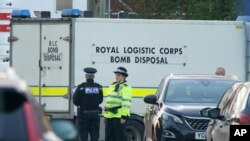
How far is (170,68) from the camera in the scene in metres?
21.1

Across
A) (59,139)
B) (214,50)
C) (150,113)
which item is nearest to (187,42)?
(214,50)

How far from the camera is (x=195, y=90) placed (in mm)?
16578

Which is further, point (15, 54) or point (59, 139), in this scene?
point (15, 54)

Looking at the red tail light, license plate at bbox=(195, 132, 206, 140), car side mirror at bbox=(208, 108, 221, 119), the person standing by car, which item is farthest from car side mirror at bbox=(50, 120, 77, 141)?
the person standing by car

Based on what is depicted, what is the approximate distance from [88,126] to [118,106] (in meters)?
1.27

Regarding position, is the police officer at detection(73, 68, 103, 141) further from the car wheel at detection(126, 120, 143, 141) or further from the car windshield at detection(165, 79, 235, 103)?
the car windshield at detection(165, 79, 235, 103)

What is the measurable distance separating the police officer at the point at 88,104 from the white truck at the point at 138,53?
1.91 metres

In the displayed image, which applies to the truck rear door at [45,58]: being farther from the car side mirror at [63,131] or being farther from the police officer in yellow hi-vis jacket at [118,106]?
the car side mirror at [63,131]

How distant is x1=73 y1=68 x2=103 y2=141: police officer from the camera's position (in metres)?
18.5

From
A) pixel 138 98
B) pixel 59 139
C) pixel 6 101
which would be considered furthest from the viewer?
pixel 138 98

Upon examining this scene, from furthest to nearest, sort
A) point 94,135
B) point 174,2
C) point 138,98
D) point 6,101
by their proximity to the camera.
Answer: point 174,2, point 138,98, point 94,135, point 6,101

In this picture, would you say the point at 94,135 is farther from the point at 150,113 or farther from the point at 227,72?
the point at 227,72

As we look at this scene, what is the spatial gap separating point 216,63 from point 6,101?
52.9 feet

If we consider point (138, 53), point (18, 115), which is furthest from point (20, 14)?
point (18, 115)
